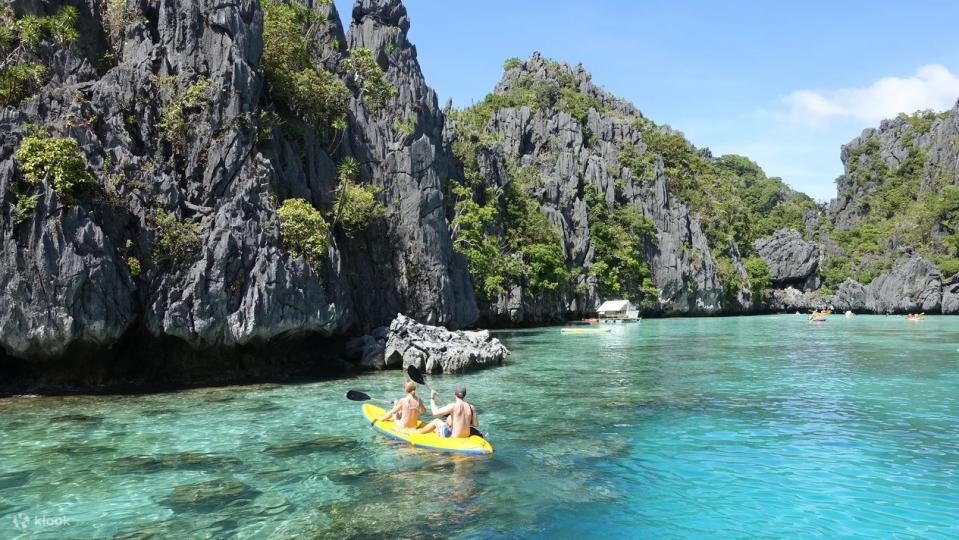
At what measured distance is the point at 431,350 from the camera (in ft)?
82.4

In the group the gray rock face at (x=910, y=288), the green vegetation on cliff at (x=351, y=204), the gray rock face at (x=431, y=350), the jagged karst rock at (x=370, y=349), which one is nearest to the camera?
the gray rock face at (x=431, y=350)

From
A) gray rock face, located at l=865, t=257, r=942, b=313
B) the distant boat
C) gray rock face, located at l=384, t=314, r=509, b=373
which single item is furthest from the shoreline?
gray rock face, located at l=865, t=257, r=942, b=313

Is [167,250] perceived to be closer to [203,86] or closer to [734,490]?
[203,86]

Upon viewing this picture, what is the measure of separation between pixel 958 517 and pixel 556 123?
80.6m

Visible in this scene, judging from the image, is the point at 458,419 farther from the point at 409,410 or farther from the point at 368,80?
the point at 368,80

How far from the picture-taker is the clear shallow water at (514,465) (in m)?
9.20

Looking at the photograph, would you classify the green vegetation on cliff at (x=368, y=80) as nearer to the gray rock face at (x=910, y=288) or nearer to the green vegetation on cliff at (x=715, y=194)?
the green vegetation on cliff at (x=715, y=194)

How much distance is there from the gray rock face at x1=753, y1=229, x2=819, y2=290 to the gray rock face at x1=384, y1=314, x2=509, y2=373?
80509mm

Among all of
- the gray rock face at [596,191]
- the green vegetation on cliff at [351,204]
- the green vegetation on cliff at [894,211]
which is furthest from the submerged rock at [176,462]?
the green vegetation on cliff at [894,211]

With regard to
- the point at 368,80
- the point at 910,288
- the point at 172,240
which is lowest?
the point at 910,288

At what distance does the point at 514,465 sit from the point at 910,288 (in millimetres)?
86905

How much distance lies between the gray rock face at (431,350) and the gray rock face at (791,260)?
264 ft

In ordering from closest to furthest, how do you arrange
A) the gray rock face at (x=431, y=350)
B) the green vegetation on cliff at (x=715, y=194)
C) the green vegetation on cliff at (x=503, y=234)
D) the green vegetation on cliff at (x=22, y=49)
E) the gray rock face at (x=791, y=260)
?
Result: the green vegetation on cliff at (x=22, y=49)
the gray rock face at (x=431, y=350)
the green vegetation on cliff at (x=503, y=234)
the green vegetation on cliff at (x=715, y=194)
the gray rock face at (x=791, y=260)

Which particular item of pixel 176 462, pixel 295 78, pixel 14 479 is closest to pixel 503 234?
pixel 295 78
